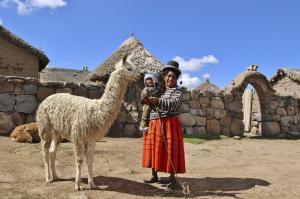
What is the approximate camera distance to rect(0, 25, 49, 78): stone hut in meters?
13.1

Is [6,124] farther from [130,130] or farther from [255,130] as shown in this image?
[255,130]

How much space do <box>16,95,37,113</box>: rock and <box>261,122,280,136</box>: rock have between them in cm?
1011

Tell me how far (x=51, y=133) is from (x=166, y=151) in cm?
184

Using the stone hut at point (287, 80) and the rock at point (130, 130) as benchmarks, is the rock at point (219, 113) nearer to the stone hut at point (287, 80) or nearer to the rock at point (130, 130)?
the rock at point (130, 130)

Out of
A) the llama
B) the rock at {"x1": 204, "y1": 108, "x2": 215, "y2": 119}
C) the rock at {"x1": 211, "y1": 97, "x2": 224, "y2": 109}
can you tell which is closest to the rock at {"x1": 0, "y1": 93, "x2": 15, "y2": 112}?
the llama

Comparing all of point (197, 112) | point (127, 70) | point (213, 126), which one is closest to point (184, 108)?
point (197, 112)

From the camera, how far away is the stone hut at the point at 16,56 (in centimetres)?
1309

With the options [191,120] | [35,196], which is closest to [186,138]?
[191,120]

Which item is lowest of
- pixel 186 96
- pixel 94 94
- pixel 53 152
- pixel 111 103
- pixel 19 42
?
pixel 53 152

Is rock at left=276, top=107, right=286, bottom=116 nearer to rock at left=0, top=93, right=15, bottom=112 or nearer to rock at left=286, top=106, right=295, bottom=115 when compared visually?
rock at left=286, top=106, right=295, bottom=115

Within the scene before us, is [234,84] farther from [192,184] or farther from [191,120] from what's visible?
[192,184]

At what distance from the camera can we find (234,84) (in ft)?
45.7

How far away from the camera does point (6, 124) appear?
927 centimetres

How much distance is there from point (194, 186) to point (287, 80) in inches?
607
